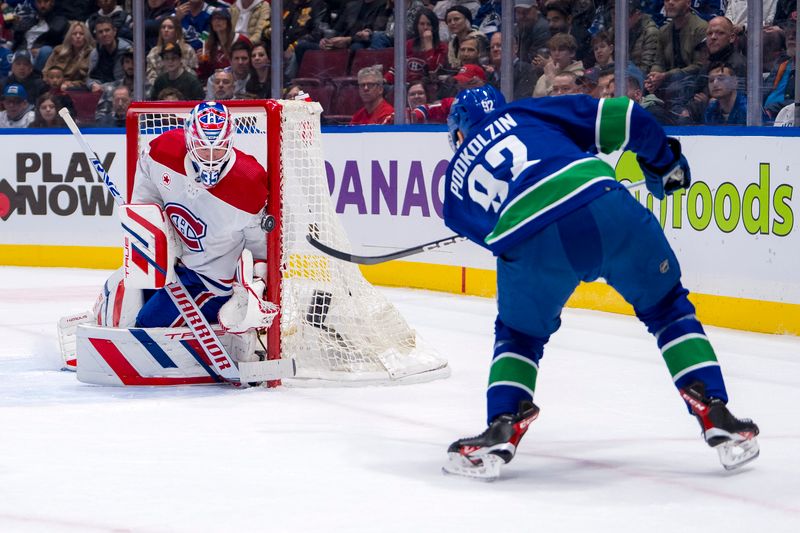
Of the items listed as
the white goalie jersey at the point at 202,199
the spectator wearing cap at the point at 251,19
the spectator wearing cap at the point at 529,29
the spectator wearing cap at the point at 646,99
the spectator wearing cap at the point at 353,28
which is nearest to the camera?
the white goalie jersey at the point at 202,199

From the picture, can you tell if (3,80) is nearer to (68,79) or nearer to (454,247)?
(68,79)

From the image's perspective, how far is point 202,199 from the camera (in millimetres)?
4348

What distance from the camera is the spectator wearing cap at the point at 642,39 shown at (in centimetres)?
628

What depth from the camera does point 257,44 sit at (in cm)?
853

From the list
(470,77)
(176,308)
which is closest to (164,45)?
(470,77)

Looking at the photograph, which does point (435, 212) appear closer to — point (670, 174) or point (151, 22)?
point (151, 22)

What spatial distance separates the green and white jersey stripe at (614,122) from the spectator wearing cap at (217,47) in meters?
5.99

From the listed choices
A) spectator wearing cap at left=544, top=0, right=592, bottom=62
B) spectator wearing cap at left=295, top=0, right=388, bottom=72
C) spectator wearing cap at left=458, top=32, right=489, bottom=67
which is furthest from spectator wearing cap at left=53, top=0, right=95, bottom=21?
spectator wearing cap at left=544, top=0, right=592, bottom=62

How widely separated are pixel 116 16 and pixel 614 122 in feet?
21.7

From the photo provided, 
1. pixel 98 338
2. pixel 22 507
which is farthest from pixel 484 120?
pixel 98 338

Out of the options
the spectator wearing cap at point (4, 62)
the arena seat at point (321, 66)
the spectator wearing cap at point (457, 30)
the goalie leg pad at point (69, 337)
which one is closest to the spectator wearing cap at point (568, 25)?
the spectator wearing cap at point (457, 30)

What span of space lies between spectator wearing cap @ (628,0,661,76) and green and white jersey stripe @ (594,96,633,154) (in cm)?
330

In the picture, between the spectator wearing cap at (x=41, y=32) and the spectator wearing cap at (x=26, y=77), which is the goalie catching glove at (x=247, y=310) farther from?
the spectator wearing cap at (x=41, y=32)

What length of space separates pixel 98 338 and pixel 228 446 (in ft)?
3.52
